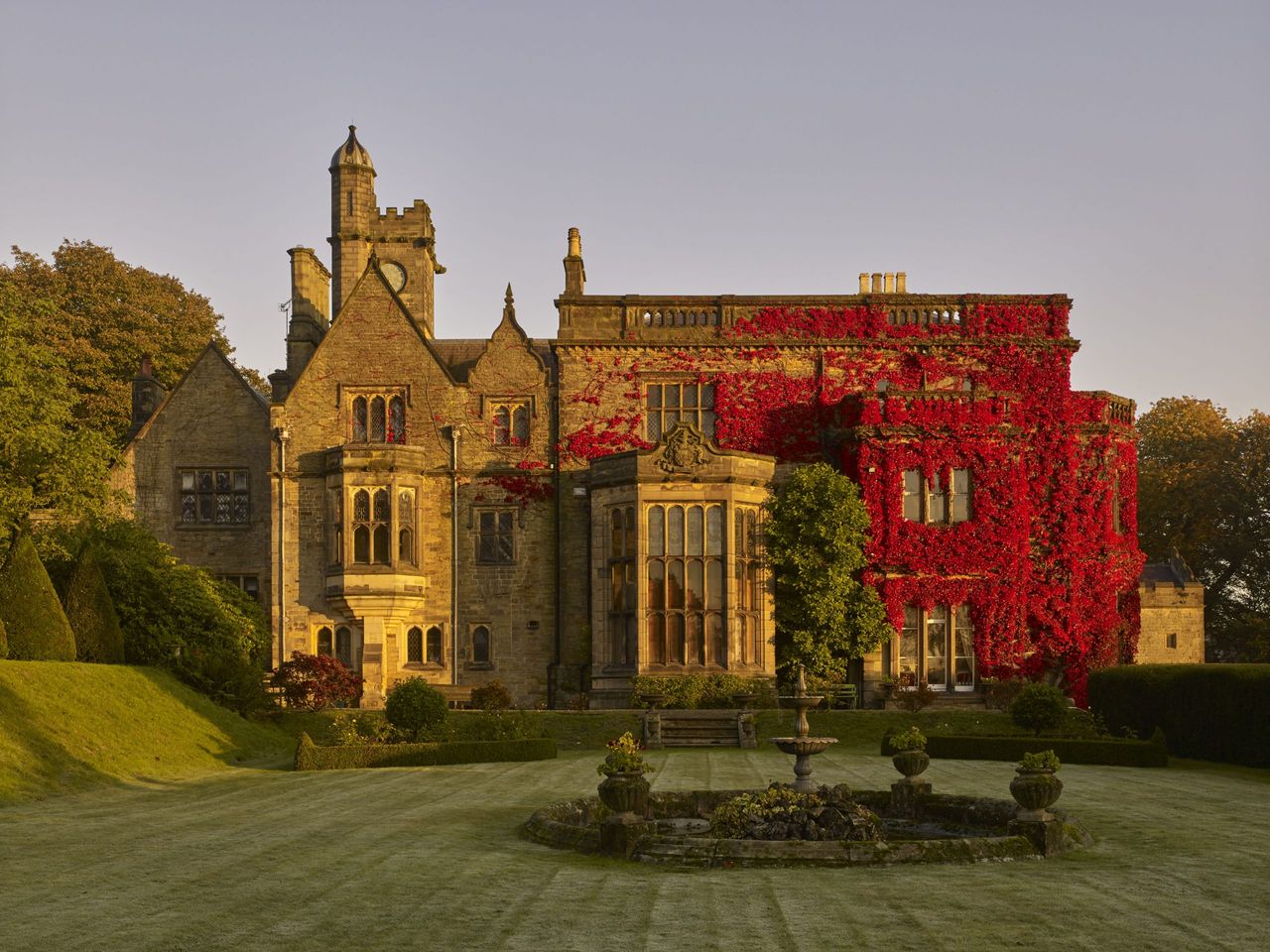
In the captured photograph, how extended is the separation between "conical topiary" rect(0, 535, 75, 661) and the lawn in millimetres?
9071

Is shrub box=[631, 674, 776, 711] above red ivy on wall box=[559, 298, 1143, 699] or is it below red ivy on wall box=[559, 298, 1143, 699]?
below

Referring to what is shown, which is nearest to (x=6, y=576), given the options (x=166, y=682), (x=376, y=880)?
(x=166, y=682)

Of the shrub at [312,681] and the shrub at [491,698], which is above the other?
the shrub at [312,681]

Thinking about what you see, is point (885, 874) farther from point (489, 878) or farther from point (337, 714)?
point (337, 714)

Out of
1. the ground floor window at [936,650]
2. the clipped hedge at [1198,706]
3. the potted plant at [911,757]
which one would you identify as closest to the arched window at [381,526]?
the ground floor window at [936,650]

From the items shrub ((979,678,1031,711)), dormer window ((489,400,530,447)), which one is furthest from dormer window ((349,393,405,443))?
shrub ((979,678,1031,711))

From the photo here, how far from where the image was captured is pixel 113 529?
3944 cm

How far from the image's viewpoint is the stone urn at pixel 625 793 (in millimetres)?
18031

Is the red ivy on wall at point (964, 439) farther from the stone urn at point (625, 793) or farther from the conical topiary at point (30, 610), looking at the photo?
the stone urn at point (625, 793)

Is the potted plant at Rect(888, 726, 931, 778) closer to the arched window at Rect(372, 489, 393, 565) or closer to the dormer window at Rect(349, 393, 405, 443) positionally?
the arched window at Rect(372, 489, 393, 565)

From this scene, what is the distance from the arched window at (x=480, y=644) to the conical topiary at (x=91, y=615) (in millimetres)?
11419

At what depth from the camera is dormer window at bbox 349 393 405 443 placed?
44.3 meters

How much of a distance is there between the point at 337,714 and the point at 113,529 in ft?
30.7

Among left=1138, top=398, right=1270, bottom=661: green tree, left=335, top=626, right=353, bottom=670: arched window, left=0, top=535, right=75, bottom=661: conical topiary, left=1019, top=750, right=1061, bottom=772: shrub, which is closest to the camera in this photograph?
left=1019, top=750, right=1061, bottom=772: shrub
